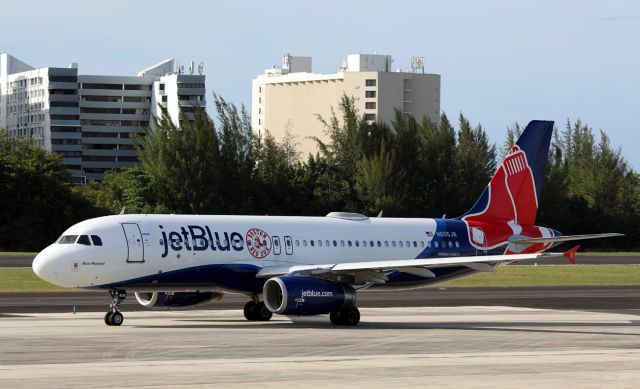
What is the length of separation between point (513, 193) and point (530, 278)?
86.5ft

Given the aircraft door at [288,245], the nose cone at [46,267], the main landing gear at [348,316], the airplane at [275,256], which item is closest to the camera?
the nose cone at [46,267]

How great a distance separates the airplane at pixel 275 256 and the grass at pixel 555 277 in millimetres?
21724

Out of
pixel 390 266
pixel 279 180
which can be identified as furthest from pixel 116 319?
pixel 279 180

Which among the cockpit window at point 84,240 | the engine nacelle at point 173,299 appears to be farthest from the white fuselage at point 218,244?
the engine nacelle at point 173,299

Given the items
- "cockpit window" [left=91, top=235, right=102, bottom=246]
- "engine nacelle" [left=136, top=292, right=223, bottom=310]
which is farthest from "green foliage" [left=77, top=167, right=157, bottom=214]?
"cockpit window" [left=91, top=235, right=102, bottom=246]

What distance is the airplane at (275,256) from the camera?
1569 inches

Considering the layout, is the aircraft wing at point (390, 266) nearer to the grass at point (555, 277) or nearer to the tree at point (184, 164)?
the grass at point (555, 277)

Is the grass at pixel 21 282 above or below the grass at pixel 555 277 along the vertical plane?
above

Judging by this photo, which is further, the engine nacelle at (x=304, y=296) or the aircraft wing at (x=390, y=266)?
the aircraft wing at (x=390, y=266)

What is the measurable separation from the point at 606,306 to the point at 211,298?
18.6 m

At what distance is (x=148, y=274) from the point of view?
40.5m

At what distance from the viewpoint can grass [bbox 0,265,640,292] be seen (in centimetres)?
6425

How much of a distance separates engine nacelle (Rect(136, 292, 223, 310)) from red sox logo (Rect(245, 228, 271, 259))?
230cm

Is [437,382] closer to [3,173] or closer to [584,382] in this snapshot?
[584,382]
